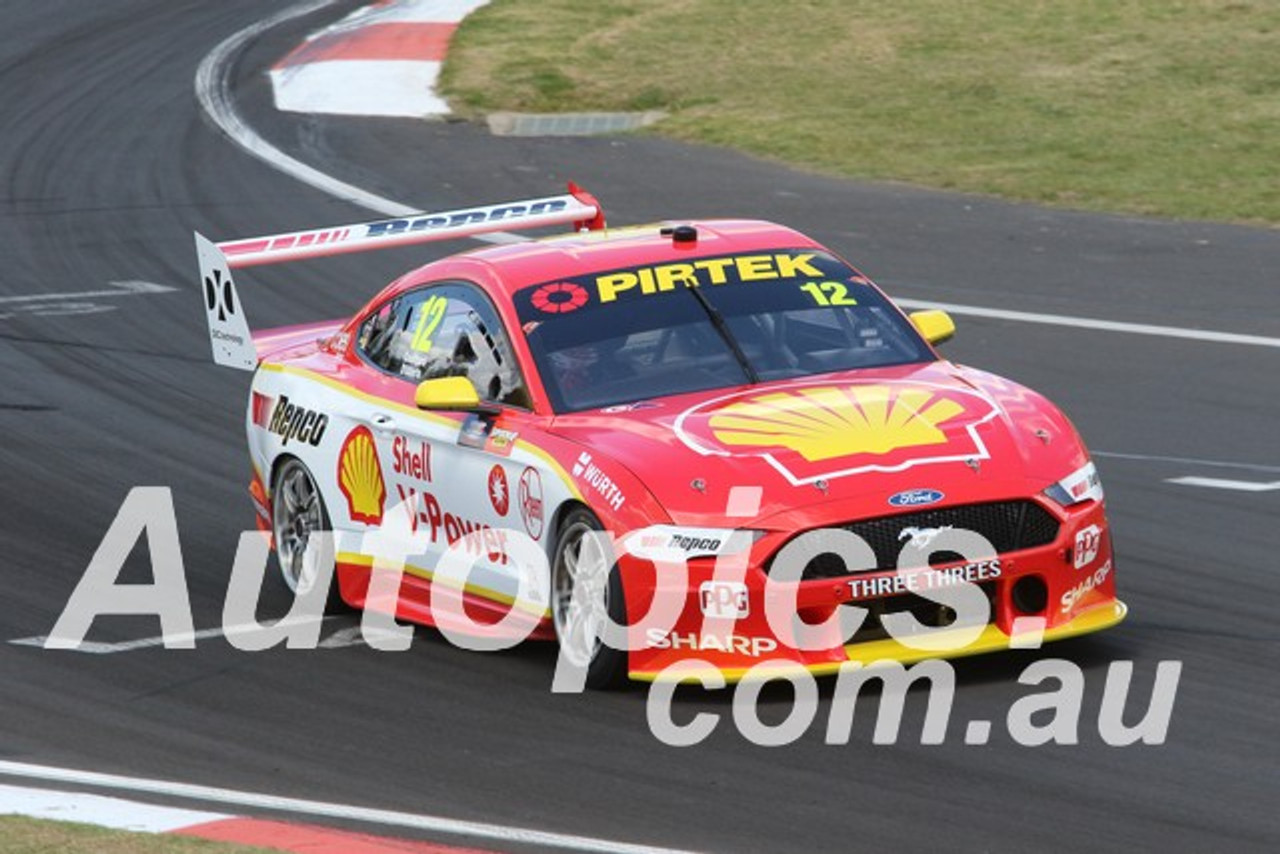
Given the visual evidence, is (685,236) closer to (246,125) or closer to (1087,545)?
(1087,545)

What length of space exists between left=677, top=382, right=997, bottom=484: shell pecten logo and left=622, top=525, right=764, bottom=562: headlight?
27cm

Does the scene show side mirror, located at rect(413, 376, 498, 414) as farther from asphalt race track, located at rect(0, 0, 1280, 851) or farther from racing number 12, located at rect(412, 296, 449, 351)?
asphalt race track, located at rect(0, 0, 1280, 851)

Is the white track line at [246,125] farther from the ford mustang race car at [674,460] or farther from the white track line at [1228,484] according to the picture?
the ford mustang race car at [674,460]

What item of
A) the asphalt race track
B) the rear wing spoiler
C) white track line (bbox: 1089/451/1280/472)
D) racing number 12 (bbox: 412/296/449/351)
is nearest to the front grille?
the asphalt race track

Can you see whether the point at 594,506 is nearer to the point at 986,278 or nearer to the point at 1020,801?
the point at 1020,801

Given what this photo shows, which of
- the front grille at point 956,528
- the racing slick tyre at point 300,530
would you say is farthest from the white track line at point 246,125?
the front grille at point 956,528

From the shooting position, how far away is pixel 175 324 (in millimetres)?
16984

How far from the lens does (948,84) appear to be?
2427 centimetres

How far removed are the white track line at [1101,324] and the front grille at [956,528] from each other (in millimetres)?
6765

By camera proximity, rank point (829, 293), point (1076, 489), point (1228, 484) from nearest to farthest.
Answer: point (1076, 489), point (829, 293), point (1228, 484)

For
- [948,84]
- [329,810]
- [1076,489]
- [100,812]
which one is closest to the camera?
[100,812]

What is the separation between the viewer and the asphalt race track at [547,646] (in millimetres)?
7520

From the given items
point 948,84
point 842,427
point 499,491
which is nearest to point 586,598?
point 499,491

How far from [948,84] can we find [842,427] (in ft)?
51.9
